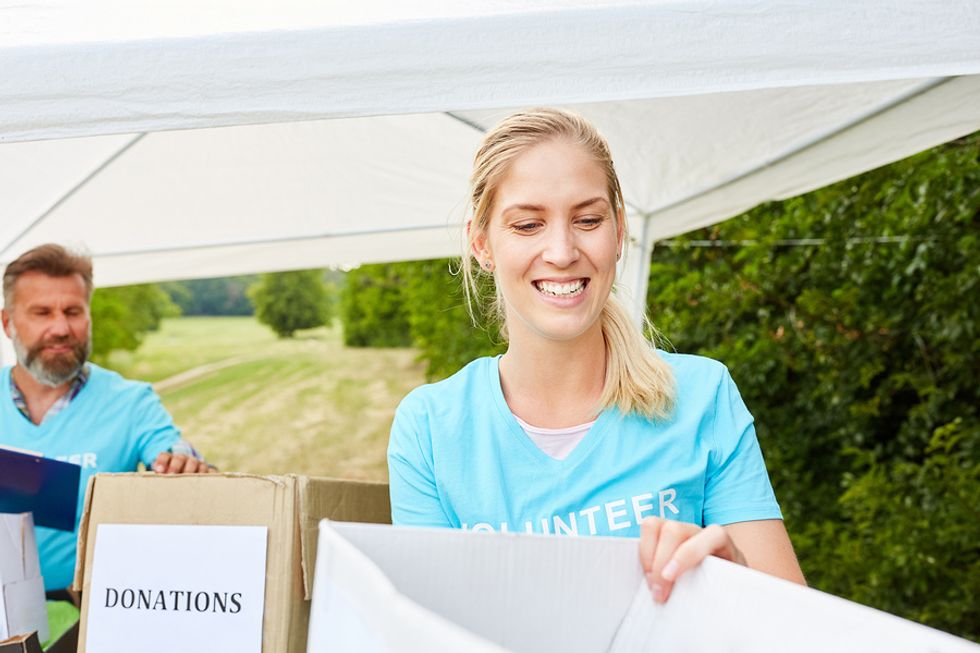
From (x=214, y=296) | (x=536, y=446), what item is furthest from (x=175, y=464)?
(x=214, y=296)

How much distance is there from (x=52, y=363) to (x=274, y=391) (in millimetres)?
10233

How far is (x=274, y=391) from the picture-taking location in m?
12.7

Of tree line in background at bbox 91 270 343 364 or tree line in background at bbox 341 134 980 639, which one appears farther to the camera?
tree line in background at bbox 91 270 343 364

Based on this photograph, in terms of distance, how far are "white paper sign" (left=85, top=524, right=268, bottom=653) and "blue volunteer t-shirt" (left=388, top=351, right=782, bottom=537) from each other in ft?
0.87

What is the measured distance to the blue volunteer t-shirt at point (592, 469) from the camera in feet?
4.40

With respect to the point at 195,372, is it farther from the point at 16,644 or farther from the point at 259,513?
the point at 259,513

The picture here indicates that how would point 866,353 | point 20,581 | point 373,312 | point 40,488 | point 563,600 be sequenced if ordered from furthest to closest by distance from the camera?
point 373,312 → point 866,353 → point 40,488 → point 20,581 → point 563,600

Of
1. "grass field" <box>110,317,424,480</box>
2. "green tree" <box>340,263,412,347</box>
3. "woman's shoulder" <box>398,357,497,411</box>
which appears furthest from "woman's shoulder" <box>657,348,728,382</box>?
"grass field" <box>110,317,424,480</box>

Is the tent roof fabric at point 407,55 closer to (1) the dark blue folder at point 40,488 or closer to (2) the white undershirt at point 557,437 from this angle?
(2) the white undershirt at point 557,437

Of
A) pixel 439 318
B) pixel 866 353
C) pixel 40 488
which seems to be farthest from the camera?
pixel 439 318

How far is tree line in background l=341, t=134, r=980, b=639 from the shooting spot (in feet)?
11.0

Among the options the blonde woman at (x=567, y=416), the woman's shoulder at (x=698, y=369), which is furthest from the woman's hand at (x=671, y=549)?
the woman's shoulder at (x=698, y=369)

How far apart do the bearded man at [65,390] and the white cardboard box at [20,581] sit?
746mm

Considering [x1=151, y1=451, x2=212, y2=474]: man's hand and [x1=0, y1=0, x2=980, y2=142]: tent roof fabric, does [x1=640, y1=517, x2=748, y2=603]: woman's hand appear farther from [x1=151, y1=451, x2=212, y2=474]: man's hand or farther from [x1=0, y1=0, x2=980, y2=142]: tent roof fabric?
[x1=151, y1=451, x2=212, y2=474]: man's hand
